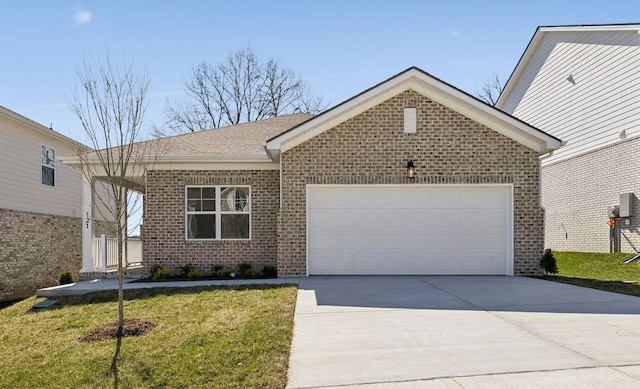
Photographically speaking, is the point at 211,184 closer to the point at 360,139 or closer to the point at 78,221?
the point at 360,139

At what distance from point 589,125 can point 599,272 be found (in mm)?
6387

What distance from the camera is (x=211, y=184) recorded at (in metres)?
12.5

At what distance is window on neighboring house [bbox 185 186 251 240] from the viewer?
12500 mm

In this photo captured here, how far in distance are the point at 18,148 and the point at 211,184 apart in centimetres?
711

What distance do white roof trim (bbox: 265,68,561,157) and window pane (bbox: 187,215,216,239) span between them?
2.55 m

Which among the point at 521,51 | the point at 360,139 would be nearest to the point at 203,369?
the point at 360,139

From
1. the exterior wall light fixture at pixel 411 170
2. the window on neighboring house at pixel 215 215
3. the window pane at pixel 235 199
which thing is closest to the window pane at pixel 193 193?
the window on neighboring house at pixel 215 215

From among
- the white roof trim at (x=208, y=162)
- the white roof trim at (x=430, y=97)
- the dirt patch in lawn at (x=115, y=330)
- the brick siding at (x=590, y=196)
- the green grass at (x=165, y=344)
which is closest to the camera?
the green grass at (x=165, y=344)

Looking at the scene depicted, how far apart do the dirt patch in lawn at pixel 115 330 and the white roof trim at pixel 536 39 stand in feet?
52.7

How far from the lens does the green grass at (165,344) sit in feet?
15.6

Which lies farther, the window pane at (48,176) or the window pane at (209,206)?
the window pane at (48,176)

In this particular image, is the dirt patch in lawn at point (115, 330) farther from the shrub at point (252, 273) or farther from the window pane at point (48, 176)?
the window pane at point (48, 176)

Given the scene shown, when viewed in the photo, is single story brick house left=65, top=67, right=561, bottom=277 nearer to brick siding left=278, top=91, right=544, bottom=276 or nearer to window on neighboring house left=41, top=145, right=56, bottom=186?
brick siding left=278, top=91, right=544, bottom=276

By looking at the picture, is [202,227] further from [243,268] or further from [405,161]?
[405,161]
